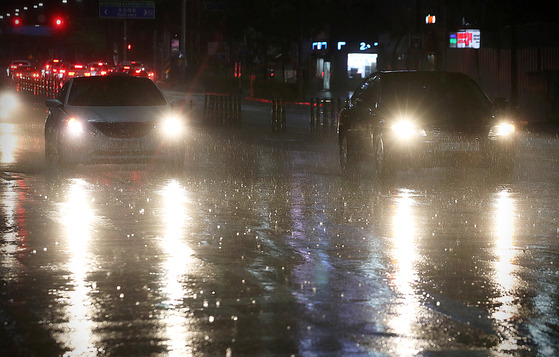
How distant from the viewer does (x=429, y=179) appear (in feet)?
59.5

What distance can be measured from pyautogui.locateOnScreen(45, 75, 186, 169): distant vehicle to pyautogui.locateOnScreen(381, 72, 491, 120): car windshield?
3.38 meters

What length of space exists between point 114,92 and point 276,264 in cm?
1012

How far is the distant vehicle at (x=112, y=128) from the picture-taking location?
18094 mm

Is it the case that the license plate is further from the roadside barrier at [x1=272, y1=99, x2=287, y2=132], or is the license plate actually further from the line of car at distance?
the line of car at distance

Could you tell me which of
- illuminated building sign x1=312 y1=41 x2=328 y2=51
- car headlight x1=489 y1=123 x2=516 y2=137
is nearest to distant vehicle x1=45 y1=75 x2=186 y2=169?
car headlight x1=489 y1=123 x2=516 y2=137

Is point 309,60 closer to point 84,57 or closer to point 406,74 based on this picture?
point 406,74

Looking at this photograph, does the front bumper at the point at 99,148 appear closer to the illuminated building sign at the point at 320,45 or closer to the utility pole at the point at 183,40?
the illuminated building sign at the point at 320,45

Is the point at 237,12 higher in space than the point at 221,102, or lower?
higher

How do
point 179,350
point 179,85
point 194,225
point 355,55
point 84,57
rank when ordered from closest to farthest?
point 179,350 → point 194,225 → point 355,55 → point 179,85 → point 84,57

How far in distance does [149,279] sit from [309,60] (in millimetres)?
66950

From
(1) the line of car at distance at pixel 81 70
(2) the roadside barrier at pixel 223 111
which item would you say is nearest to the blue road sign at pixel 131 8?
(1) the line of car at distance at pixel 81 70

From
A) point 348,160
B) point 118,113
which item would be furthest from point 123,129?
point 348,160

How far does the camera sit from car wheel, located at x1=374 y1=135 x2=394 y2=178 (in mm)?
17609

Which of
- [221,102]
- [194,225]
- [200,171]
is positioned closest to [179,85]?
[221,102]
